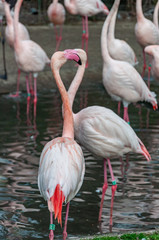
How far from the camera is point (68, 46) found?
1184cm

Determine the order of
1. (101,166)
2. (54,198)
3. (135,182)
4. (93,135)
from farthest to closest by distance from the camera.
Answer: (101,166), (135,182), (93,135), (54,198)

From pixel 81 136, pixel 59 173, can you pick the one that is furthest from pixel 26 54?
pixel 59 173

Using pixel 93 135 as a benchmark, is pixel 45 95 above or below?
below

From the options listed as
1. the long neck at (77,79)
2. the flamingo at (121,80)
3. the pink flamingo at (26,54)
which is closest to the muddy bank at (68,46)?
the pink flamingo at (26,54)

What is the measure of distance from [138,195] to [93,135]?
80cm

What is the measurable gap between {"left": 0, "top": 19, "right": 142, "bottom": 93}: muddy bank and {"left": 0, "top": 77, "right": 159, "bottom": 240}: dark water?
2.08 metres

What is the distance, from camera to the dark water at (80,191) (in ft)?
13.7

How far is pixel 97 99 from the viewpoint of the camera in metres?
8.80

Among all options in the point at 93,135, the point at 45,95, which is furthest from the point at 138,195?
A: the point at 45,95

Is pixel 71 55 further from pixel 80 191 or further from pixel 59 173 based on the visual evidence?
pixel 80 191

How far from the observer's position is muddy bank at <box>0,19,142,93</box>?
32.6 feet

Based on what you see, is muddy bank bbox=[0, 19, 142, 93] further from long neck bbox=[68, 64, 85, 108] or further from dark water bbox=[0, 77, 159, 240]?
long neck bbox=[68, 64, 85, 108]

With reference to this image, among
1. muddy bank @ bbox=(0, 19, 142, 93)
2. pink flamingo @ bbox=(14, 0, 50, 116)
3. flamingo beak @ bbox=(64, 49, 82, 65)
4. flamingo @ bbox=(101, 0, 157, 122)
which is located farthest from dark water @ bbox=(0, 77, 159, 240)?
muddy bank @ bbox=(0, 19, 142, 93)

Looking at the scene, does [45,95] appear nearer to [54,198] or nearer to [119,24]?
[119,24]
